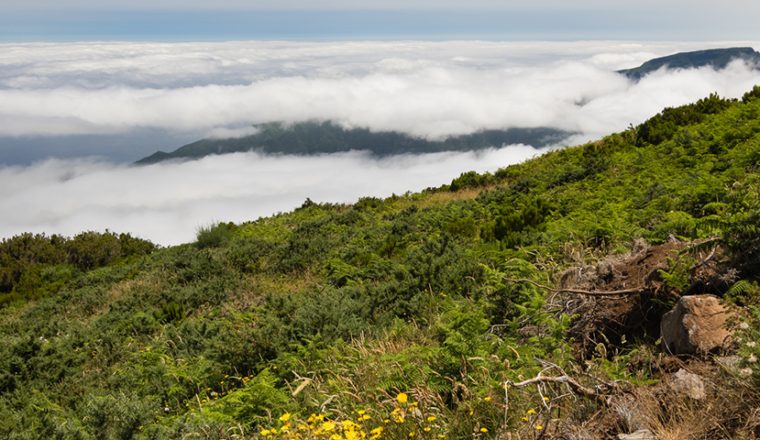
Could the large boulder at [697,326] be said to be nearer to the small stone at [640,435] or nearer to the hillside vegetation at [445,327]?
the hillside vegetation at [445,327]

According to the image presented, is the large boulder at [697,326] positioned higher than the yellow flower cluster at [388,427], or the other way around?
the large boulder at [697,326]

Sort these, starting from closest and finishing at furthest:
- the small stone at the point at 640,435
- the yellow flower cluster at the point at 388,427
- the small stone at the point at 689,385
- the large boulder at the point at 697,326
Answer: the small stone at the point at 640,435
the small stone at the point at 689,385
the yellow flower cluster at the point at 388,427
the large boulder at the point at 697,326

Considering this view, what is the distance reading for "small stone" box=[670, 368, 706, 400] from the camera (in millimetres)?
1971

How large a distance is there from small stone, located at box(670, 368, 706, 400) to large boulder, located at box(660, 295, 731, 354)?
0.43 meters

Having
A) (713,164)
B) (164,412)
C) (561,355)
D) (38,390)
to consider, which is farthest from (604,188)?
(38,390)

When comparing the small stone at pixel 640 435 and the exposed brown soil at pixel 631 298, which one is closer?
the small stone at pixel 640 435

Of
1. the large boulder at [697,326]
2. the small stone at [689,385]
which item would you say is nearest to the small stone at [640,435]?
the small stone at [689,385]

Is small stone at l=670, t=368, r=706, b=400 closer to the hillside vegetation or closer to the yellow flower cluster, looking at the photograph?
the hillside vegetation

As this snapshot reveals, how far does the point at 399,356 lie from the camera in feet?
10.3

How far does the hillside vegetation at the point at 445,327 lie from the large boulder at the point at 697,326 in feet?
0.33

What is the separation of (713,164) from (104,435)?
33.8 feet

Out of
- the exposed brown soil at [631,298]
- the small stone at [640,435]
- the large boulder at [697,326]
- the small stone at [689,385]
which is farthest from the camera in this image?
the exposed brown soil at [631,298]

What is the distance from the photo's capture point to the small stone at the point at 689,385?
1.97 meters

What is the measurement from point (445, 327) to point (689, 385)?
1.64m
